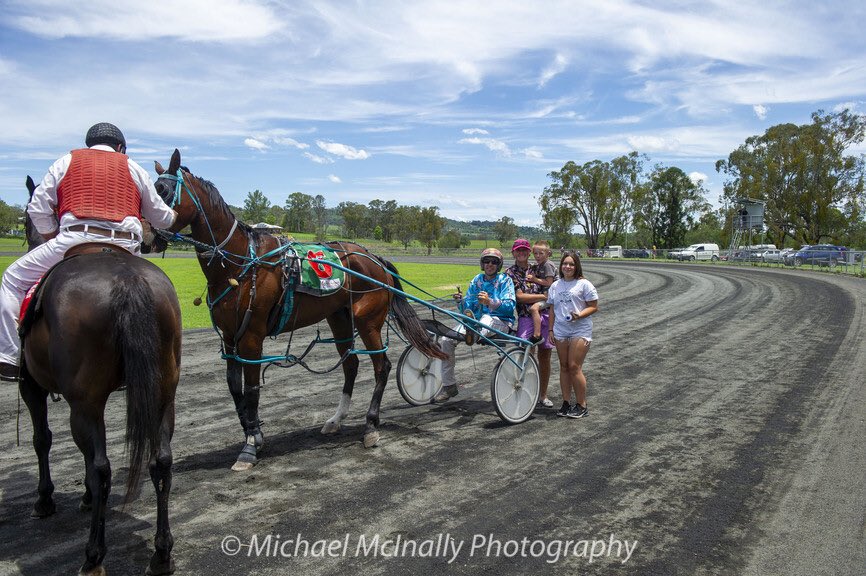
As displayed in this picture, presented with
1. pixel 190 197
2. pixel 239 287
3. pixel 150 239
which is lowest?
pixel 239 287

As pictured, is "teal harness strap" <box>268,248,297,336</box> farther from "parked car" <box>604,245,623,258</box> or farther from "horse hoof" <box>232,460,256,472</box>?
"parked car" <box>604,245,623,258</box>

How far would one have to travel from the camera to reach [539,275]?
7398mm

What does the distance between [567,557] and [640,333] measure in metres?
9.22

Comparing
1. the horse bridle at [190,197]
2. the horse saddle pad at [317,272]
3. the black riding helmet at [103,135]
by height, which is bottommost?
the horse saddle pad at [317,272]

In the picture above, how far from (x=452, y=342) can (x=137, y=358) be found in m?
4.45

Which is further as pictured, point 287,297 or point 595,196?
point 595,196

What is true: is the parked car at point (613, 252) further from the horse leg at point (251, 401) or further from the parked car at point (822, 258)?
the horse leg at point (251, 401)

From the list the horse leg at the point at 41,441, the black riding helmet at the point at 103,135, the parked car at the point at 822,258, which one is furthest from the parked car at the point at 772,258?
the horse leg at the point at 41,441

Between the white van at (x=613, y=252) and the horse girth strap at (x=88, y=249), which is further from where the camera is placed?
the white van at (x=613, y=252)

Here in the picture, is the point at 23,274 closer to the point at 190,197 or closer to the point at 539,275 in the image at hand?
the point at 190,197

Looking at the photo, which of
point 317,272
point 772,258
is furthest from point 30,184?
point 772,258

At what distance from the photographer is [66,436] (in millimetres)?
5754

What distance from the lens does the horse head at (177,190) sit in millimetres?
4928

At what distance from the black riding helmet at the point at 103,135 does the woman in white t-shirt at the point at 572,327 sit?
4.54m
